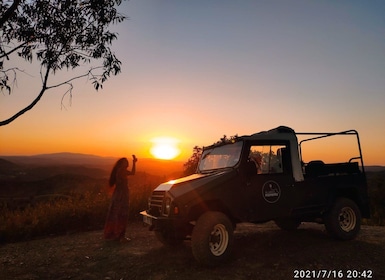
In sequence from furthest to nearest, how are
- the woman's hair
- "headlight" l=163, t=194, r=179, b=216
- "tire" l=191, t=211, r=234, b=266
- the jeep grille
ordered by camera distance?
1. the woman's hair
2. the jeep grille
3. "headlight" l=163, t=194, r=179, b=216
4. "tire" l=191, t=211, r=234, b=266

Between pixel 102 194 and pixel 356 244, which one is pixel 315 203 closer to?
pixel 356 244

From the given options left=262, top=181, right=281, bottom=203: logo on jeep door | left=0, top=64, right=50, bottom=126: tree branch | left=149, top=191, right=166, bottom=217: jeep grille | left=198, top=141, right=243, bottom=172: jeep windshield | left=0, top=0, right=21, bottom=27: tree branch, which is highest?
left=0, top=0, right=21, bottom=27: tree branch

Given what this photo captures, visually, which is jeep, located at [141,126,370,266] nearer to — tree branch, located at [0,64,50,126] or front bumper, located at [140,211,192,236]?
front bumper, located at [140,211,192,236]

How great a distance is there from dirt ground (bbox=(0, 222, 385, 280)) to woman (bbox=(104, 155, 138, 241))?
328 millimetres

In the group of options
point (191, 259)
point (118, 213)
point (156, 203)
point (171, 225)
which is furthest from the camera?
Result: point (118, 213)

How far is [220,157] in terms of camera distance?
265 inches

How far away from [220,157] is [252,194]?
4.03 feet

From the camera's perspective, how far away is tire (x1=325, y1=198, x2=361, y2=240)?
6.72 m

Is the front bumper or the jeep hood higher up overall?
the jeep hood

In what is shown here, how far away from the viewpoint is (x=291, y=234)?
763 centimetres

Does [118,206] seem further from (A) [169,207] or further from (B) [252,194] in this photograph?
(B) [252,194]

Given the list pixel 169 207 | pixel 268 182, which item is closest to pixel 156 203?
pixel 169 207

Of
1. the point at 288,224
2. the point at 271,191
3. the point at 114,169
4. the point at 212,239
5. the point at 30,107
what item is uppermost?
the point at 30,107

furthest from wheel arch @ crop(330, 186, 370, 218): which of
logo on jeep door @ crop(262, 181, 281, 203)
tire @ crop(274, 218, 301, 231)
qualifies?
logo on jeep door @ crop(262, 181, 281, 203)
